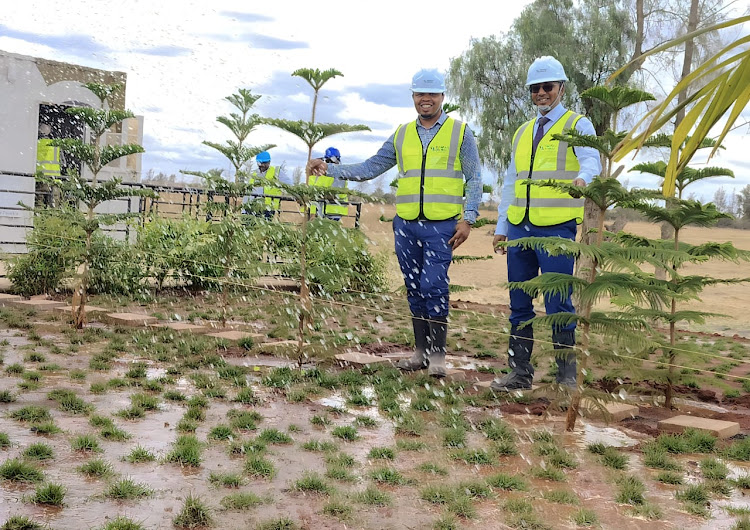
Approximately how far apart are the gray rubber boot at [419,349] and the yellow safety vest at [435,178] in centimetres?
97

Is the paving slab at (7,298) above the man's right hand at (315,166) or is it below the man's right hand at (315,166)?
below

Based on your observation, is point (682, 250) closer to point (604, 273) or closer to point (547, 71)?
point (604, 273)

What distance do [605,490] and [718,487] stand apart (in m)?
0.64

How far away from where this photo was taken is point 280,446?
4.41m

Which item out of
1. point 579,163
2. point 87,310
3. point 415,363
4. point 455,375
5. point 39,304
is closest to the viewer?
point 579,163

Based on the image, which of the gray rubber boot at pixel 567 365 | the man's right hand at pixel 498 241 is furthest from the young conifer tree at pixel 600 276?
the man's right hand at pixel 498 241

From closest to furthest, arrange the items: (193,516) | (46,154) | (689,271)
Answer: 1. (193,516)
2. (46,154)
3. (689,271)

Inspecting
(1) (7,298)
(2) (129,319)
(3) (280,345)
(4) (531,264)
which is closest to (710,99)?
(4) (531,264)

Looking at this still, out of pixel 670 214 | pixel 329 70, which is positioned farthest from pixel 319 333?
pixel 670 214

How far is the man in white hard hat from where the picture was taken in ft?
18.9

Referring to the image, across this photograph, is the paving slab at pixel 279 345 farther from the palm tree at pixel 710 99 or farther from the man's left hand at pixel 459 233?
the palm tree at pixel 710 99

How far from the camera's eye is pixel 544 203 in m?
5.86

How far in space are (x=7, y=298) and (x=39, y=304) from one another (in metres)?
0.84

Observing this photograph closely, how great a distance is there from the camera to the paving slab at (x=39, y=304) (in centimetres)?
905
